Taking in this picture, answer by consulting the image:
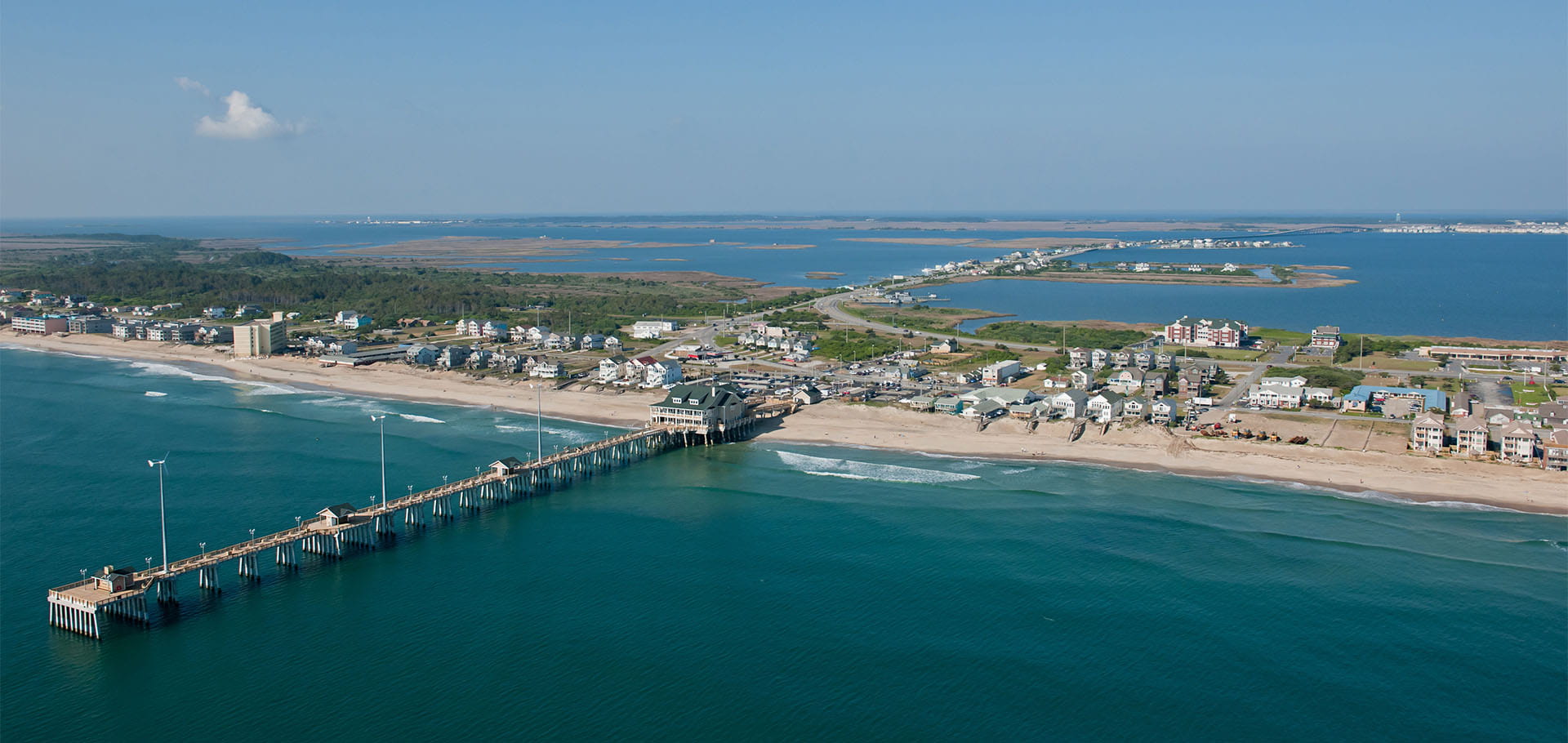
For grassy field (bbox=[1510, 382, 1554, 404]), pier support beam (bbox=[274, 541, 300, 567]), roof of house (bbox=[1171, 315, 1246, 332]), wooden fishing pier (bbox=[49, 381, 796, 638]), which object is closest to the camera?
wooden fishing pier (bbox=[49, 381, 796, 638])

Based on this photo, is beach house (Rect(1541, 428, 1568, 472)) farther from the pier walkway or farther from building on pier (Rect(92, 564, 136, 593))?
building on pier (Rect(92, 564, 136, 593))

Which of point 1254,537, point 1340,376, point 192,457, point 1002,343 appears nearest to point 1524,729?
point 1254,537

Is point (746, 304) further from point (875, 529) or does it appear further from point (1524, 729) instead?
point (1524, 729)

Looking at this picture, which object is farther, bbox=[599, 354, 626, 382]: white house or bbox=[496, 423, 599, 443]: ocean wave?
bbox=[599, 354, 626, 382]: white house

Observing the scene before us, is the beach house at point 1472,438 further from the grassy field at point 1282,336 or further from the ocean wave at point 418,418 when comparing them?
the ocean wave at point 418,418

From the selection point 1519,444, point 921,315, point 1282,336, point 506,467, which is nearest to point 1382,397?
point 1519,444

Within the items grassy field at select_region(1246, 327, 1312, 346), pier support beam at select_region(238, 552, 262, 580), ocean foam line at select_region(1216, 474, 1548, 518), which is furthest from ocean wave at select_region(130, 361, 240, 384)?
grassy field at select_region(1246, 327, 1312, 346)
